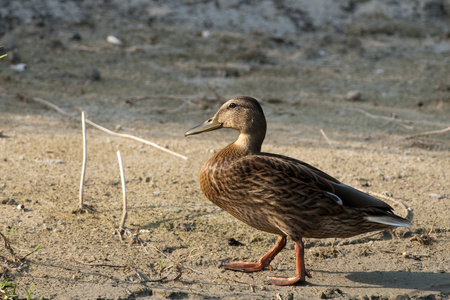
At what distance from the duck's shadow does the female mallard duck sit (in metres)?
0.35

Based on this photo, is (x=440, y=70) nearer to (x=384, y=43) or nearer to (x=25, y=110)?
(x=384, y=43)

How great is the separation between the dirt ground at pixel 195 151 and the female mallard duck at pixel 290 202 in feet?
1.16

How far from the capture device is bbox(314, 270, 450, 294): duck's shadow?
143 inches

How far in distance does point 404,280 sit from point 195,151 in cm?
248

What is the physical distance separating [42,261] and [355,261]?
203 centimetres

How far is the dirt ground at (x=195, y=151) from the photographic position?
11.8 ft

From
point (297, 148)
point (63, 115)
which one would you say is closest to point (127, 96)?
point (63, 115)

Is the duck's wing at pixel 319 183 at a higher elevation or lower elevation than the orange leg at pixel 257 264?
higher

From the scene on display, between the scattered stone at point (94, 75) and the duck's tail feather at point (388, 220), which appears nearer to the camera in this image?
the duck's tail feather at point (388, 220)

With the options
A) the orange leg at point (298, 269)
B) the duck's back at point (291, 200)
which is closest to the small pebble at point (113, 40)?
the duck's back at point (291, 200)

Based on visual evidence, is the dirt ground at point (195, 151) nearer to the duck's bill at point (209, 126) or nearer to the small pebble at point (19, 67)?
the small pebble at point (19, 67)

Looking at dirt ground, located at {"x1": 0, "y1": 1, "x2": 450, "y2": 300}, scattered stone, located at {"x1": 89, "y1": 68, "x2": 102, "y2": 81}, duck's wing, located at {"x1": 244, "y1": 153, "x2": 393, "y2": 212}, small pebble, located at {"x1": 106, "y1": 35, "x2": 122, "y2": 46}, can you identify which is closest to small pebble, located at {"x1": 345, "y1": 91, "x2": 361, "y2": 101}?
dirt ground, located at {"x1": 0, "y1": 1, "x2": 450, "y2": 300}

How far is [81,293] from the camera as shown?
3.25m

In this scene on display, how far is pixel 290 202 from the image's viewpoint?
3424 mm
